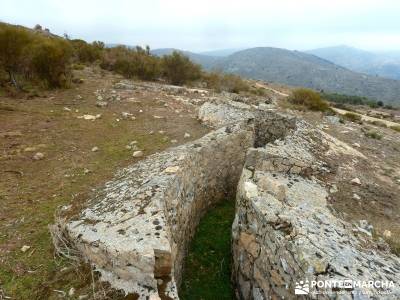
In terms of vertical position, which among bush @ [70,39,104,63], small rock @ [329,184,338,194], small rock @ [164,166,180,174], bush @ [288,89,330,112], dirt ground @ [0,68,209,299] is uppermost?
bush @ [70,39,104,63]

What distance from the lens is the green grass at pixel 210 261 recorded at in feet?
21.4

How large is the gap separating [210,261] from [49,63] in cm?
1188

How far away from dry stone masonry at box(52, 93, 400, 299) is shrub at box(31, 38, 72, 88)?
919 cm

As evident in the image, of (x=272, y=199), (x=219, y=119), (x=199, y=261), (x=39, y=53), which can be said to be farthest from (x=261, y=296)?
(x=39, y=53)

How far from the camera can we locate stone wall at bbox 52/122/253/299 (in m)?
4.67

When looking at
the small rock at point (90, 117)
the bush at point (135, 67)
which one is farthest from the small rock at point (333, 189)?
the bush at point (135, 67)

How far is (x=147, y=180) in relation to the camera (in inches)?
260

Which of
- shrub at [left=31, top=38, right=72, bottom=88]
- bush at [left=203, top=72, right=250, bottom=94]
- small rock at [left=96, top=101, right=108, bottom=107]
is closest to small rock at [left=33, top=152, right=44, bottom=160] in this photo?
small rock at [left=96, top=101, right=108, bottom=107]

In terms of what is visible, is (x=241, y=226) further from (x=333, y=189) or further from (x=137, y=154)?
(x=137, y=154)

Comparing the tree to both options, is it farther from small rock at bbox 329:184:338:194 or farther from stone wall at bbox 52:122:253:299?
small rock at bbox 329:184:338:194

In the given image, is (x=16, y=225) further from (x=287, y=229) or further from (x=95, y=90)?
(x=95, y=90)

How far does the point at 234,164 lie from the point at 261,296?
469 cm

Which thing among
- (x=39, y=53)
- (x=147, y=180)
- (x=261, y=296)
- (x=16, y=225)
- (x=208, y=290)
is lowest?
(x=208, y=290)

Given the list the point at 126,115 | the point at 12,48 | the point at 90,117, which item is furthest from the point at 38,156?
the point at 12,48
